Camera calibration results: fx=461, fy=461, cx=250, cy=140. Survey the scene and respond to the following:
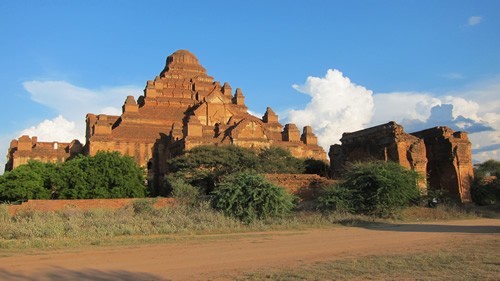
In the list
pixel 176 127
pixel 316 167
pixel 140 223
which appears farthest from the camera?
pixel 176 127

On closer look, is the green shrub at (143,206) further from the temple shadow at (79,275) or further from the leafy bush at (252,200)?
the temple shadow at (79,275)

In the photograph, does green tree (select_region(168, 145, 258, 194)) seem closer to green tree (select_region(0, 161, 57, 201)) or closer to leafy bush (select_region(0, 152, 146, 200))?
leafy bush (select_region(0, 152, 146, 200))

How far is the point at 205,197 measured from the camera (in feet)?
78.9

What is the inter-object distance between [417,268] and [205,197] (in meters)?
16.3

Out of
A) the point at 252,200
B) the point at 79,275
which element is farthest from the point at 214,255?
the point at 252,200

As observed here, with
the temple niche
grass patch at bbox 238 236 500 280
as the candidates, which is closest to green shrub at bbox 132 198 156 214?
the temple niche

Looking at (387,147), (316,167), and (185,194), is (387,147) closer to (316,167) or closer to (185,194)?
(316,167)

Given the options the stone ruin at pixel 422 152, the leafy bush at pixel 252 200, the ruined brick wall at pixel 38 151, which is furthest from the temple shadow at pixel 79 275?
the ruined brick wall at pixel 38 151

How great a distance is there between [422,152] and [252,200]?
48.3ft

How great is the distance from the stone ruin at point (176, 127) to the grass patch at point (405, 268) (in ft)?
86.7

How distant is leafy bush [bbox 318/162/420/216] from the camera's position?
2188 cm

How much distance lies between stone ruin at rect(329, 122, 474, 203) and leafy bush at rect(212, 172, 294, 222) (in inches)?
429

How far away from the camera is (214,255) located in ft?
36.1

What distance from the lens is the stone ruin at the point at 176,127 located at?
37719mm
